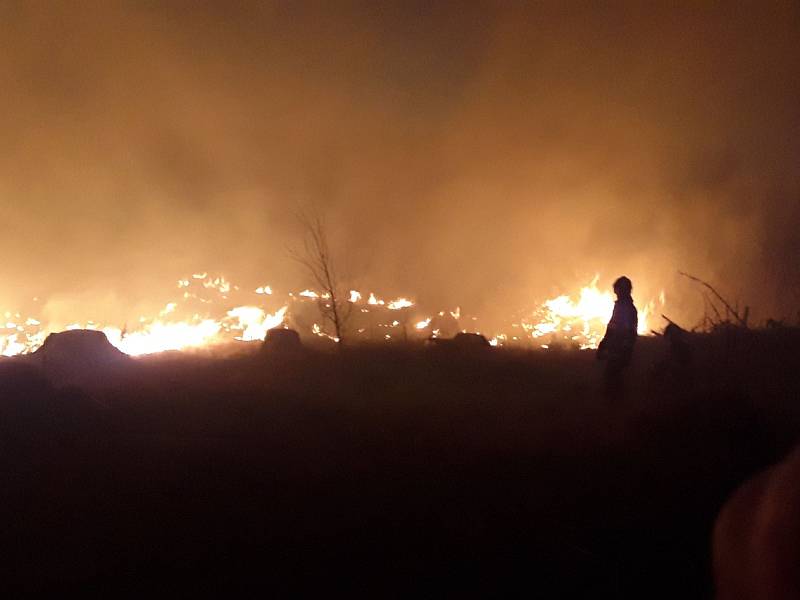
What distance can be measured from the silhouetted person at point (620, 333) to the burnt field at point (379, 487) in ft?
2.21

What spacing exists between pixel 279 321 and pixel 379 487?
27950 millimetres

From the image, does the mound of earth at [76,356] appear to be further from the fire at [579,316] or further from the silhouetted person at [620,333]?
the fire at [579,316]

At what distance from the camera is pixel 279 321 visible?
3259 centimetres

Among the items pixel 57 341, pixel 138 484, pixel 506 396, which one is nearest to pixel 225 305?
pixel 57 341

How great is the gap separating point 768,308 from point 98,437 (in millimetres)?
31421

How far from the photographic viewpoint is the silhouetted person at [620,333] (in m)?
8.22

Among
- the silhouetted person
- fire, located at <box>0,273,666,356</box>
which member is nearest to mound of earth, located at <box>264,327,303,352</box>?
fire, located at <box>0,273,666,356</box>

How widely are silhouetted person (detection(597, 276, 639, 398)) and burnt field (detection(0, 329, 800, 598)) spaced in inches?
26.5

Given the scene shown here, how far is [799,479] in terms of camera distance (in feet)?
6.11

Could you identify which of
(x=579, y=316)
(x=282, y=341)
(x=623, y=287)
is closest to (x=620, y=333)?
(x=623, y=287)

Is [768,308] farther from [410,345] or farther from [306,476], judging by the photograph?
[306,476]

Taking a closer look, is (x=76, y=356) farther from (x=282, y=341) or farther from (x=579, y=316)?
(x=579, y=316)

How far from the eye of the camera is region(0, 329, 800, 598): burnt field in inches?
162

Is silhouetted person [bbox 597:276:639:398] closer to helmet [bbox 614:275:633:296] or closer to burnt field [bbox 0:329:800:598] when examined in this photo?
helmet [bbox 614:275:633:296]
